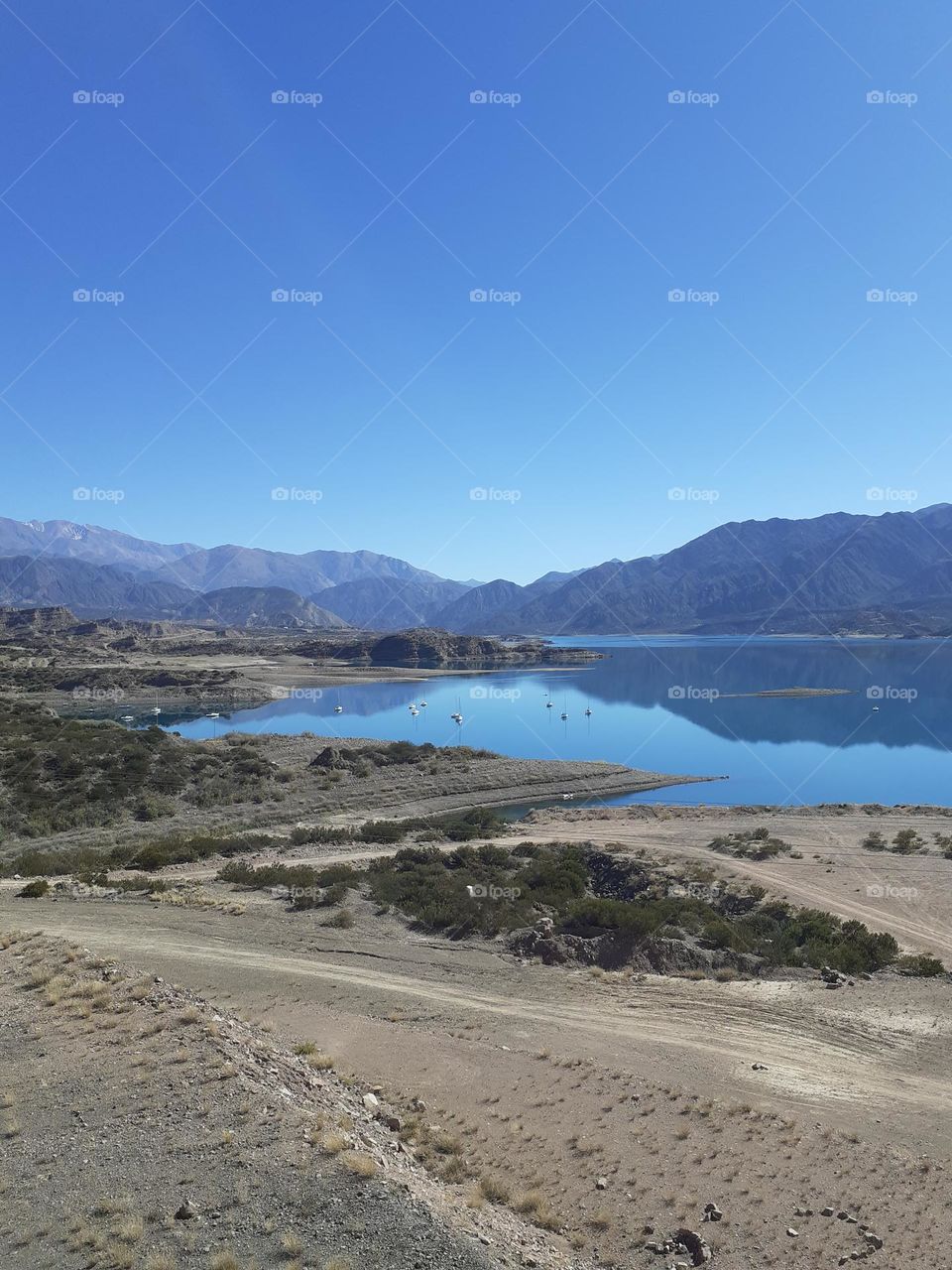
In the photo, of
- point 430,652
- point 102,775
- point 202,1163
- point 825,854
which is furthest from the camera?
point 430,652

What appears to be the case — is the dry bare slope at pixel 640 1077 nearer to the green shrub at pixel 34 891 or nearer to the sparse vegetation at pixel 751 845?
the green shrub at pixel 34 891

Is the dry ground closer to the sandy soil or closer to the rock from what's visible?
the rock

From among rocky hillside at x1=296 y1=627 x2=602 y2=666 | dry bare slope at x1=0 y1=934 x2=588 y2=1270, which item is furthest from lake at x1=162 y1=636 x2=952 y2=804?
dry bare slope at x1=0 y1=934 x2=588 y2=1270

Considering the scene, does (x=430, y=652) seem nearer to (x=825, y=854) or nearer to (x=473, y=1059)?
(x=825, y=854)

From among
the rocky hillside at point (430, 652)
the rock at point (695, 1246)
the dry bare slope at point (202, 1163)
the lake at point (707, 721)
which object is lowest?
the lake at point (707, 721)

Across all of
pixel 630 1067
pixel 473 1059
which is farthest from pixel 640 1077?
pixel 473 1059

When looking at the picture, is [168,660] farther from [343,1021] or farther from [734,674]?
[343,1021]

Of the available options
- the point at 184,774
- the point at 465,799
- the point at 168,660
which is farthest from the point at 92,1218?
the point at 168,660

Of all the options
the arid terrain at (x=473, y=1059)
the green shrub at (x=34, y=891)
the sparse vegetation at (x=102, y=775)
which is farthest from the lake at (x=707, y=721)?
the green shrub at (x=34, y=891)
